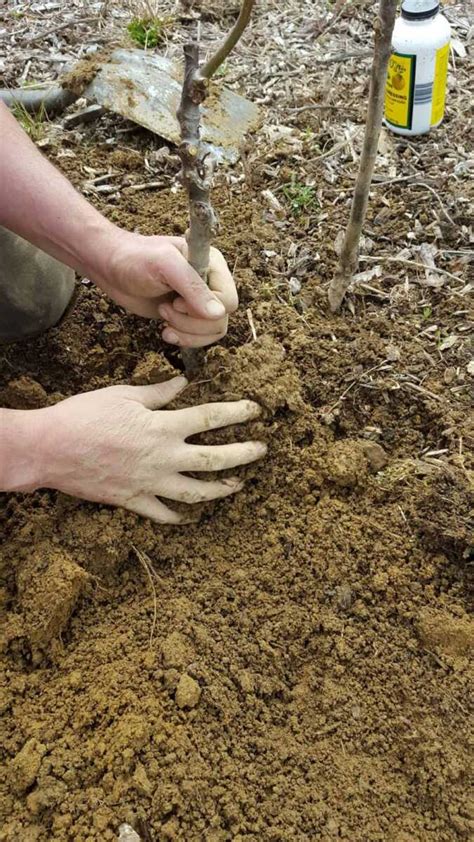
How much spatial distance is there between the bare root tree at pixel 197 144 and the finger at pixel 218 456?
38cm

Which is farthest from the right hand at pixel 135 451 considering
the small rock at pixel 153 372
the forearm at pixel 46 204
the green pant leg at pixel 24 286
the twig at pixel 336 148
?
the twig at pixel 336 148

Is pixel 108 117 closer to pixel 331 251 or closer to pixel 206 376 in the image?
pixel 331 251

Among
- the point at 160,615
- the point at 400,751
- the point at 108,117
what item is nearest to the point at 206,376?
the point at 160,615

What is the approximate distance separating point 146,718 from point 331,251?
143 cm

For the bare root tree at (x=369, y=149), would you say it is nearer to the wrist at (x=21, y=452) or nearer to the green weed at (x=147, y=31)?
the wrist at (x=21, y=452)

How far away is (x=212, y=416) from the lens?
1.64 metres

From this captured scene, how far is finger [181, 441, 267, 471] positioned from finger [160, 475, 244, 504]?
1.2 inches

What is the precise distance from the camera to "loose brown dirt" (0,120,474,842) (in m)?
1.29

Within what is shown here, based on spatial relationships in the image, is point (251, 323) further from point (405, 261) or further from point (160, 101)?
point (160, 101)

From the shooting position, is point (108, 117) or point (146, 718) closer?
point (146, 718)

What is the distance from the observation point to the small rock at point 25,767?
128 cm

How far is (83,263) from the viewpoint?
1.79m

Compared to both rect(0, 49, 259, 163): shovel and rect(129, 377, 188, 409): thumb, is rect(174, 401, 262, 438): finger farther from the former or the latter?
rect(0, 49, 259, 163): shovel

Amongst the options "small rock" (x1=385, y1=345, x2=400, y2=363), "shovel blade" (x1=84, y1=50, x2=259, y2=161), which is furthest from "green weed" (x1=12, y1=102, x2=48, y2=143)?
"small rock" (x1=385, y1=345, x2=400, y2=363)
